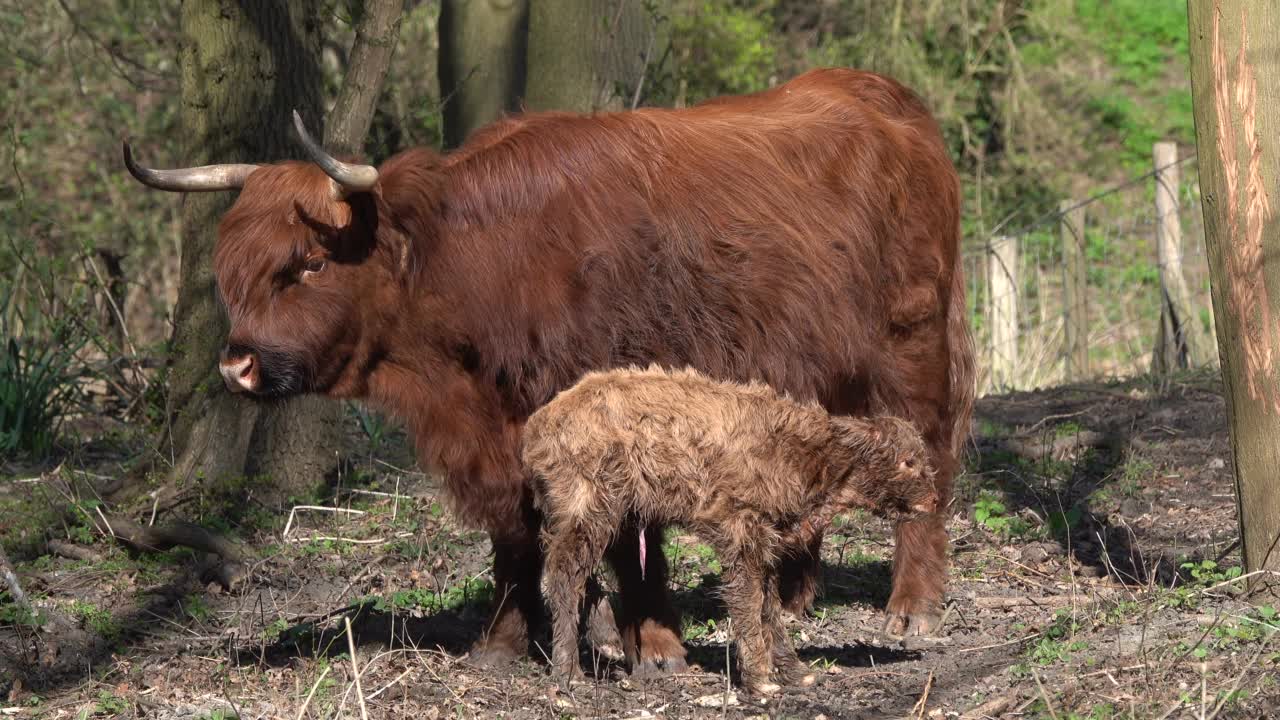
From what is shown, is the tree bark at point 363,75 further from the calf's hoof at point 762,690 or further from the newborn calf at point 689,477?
the calf's hoof at point 762,690

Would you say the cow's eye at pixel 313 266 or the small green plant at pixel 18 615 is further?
the small green plant at pixel 18 615

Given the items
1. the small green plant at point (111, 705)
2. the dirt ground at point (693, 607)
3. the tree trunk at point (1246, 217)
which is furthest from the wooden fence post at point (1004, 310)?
the small green plant at point (111, 705)

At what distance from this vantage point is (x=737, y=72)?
15641 millimetres

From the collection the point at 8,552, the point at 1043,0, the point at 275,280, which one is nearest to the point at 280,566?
the point at 8,552

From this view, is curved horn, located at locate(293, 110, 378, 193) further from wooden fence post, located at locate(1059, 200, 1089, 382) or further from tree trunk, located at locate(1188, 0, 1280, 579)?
wooden fence post, located at locate(1059, 200, 1089, 382)

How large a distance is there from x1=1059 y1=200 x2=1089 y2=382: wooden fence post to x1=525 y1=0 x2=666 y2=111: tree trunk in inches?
156

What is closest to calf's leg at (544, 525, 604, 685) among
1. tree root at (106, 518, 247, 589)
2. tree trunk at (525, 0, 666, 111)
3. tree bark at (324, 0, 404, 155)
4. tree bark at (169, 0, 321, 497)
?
tree root at (106, 518, 247, 589)

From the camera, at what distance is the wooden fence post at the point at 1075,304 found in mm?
12289

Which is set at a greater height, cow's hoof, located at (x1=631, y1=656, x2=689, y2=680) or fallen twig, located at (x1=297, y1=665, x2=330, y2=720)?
fallen twig, located at (x1=297, y1=665, x2=330, y2=720)

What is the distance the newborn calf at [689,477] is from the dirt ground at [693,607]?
27cm

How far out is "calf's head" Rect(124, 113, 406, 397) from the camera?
5.14 metres

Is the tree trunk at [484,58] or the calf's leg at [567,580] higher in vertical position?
the tree trunk at [484,58]

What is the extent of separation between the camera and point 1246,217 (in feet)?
16.3

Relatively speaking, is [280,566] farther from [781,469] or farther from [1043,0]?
[1043,0]
